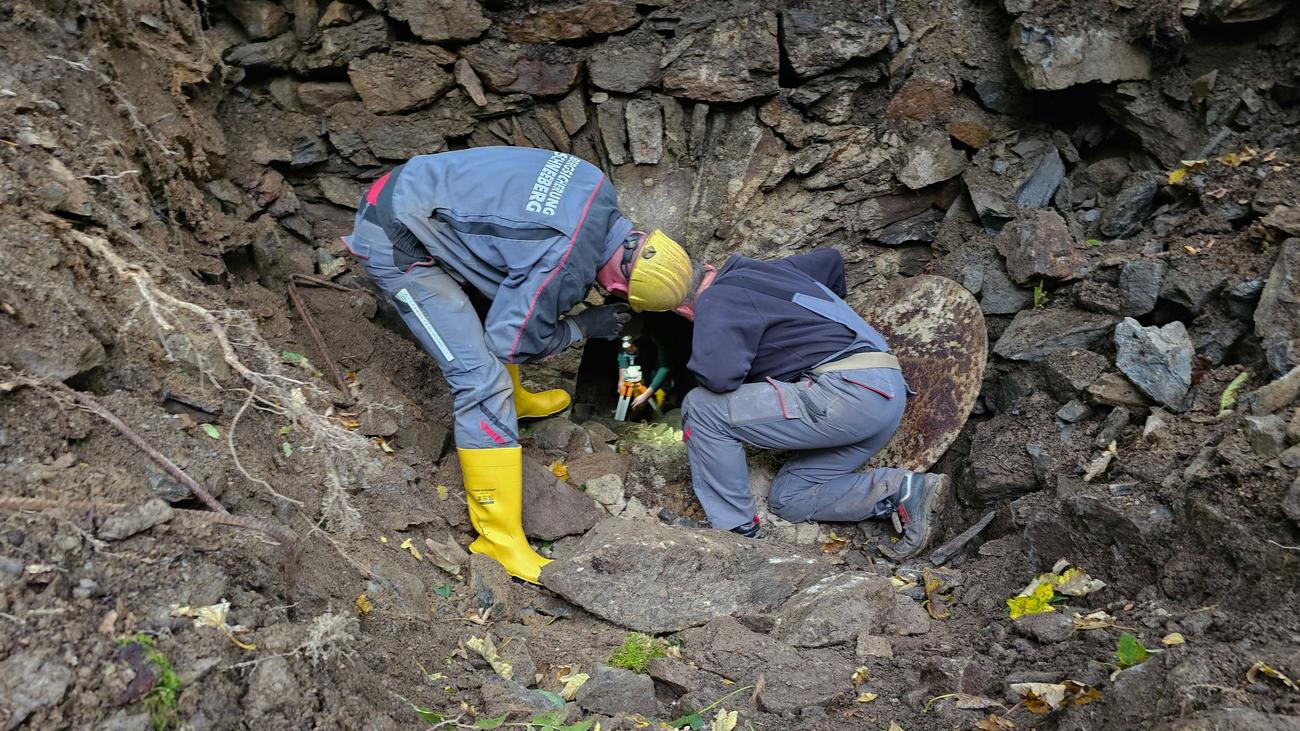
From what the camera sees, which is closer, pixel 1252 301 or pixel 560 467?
pixel 1252 301

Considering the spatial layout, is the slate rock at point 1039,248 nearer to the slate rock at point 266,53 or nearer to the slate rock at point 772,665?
the slate rock at point 772,665

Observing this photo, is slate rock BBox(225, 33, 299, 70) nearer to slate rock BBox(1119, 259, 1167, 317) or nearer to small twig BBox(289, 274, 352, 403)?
small twig BBox(289, 274, 352, 403)

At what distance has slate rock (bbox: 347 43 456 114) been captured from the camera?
4.29 meters

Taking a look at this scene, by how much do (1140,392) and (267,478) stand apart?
3.21 meters

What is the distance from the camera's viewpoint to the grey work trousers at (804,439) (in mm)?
3523

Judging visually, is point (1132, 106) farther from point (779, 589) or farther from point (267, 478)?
point (267, 478)

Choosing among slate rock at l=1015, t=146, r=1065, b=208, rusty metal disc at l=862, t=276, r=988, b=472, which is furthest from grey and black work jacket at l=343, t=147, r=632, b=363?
slate rock at l=1015, t=146, r=1065, b=208

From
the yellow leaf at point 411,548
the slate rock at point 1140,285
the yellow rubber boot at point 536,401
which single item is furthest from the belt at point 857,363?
the yellow leaf at point 411,548

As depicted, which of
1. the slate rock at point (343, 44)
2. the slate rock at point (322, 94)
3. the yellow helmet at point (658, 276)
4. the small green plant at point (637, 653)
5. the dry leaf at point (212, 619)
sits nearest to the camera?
the dry leaf at point (212, 619)

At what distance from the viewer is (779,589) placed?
3.08m

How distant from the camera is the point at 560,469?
397 centimetres

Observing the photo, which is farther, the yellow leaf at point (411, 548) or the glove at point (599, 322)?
the glove at point (599, 322)

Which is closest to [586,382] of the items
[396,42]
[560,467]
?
[560,467]

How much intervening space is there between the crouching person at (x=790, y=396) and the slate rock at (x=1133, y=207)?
1.36 m
